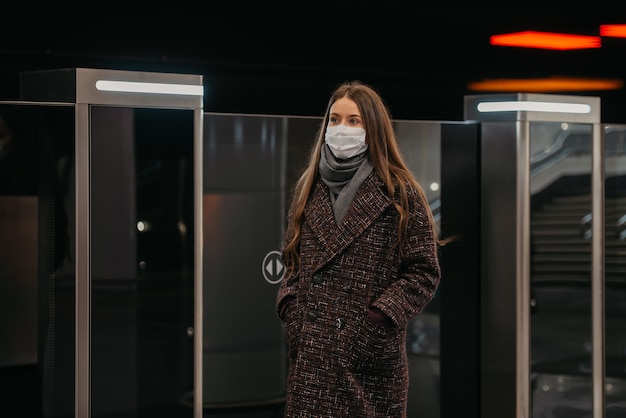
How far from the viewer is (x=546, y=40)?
6.25 m

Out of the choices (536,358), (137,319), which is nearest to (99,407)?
(137,319)

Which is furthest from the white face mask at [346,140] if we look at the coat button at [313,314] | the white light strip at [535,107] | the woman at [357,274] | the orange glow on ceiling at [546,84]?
the orange glow on ceiling at [546,84]

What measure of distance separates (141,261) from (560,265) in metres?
1.84

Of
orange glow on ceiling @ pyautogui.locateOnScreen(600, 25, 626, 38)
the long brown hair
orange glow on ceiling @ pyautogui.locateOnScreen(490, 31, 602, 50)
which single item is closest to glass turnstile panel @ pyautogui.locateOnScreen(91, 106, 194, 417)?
the long brown hair

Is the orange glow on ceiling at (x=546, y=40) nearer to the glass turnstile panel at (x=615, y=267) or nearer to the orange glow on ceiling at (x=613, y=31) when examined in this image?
the orange glow on ceiling at (x=613, y=31)

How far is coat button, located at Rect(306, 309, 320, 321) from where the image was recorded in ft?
9.53

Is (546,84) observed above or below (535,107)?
above

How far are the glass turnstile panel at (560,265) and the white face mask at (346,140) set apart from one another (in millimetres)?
1695

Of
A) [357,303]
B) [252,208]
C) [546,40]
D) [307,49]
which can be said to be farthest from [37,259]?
[546,40]

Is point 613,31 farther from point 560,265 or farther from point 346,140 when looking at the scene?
point 346,140

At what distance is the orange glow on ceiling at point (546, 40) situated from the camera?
608 centimetres

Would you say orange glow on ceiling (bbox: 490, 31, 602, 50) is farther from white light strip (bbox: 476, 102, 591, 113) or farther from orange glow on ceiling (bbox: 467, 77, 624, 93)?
white light strip (bbox: 476, 102, 591, 113)

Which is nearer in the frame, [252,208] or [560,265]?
[252,208]

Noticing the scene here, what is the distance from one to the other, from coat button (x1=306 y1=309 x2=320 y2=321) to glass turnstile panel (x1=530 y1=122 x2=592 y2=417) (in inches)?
73.2
